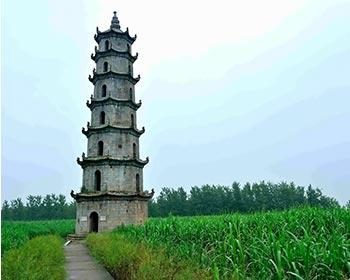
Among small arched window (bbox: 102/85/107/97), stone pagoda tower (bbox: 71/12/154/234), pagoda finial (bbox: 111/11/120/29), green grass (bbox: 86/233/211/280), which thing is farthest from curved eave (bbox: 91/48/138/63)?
green grass (bbox: 86/233/211/280)

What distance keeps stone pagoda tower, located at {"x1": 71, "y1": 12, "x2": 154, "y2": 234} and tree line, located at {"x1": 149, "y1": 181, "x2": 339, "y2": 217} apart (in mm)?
40006

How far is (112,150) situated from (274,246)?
70.5 feet

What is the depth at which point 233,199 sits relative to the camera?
217ft

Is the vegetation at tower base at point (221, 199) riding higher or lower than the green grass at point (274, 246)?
higher

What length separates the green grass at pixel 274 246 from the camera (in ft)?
14.4

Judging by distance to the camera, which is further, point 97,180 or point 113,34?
point 113,34

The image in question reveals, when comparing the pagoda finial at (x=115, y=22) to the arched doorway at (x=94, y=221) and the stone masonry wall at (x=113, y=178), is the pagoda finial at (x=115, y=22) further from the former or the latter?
the arched doorway at (x=94, y=221)

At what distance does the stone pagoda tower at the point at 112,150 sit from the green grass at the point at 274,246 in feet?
45.2

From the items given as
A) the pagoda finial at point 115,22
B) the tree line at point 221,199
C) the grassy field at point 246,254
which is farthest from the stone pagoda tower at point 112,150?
the tree line at point 221,199

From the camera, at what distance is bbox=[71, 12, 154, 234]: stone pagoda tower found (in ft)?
80.7

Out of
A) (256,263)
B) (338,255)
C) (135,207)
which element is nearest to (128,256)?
(256,263)

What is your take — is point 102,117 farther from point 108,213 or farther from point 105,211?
point 108,213

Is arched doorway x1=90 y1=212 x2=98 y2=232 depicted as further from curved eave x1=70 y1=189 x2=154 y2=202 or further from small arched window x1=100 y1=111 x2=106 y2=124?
small arched window x1=100 y1=111 x2=106 y2=124

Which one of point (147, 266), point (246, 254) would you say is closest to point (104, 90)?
point (147, 266)
